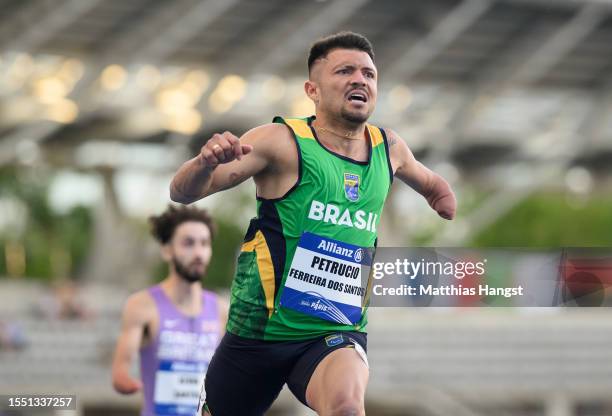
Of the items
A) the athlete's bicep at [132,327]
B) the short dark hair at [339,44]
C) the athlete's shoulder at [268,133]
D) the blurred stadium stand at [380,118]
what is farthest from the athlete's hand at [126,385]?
the blurred stadium stand at [380,118]

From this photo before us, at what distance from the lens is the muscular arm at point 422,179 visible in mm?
5926

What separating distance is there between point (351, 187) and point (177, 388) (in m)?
3.12

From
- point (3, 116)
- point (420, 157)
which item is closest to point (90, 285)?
point (3, 116)

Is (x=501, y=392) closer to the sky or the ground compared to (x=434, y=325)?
closer to the ground

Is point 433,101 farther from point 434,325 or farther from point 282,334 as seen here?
point 282,334

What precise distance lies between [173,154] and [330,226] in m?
30.8

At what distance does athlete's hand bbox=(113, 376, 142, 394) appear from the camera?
7.72 metres

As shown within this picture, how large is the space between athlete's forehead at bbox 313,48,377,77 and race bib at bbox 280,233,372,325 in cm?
79

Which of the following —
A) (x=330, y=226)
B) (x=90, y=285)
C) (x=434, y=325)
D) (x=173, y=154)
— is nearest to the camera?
(x=330, y=226)

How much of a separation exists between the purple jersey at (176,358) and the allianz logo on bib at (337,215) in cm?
294

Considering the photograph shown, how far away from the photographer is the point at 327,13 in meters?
31.0

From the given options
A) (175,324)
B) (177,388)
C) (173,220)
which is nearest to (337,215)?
(177,388)

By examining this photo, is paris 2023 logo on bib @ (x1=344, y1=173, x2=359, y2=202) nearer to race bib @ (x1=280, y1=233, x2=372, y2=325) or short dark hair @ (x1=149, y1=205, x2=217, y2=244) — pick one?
race bib @ (x1=280, y1=233, x2=372, y2=325)

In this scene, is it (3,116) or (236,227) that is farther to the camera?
(236,227)
